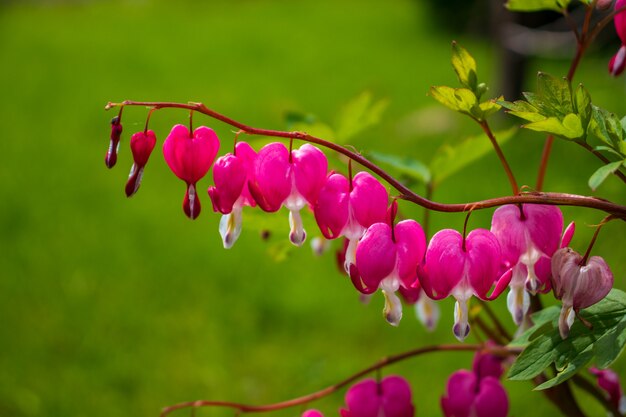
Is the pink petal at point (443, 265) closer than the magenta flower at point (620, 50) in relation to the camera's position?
Yes

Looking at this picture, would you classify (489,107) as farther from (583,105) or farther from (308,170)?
(308,170)

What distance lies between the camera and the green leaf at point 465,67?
851 millimetres

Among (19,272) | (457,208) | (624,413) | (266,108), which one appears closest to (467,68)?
(457,208)

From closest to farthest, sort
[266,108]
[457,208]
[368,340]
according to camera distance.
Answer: [457,208] → [368,340] → [266,108]

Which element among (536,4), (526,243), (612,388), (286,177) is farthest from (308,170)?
(612,388)

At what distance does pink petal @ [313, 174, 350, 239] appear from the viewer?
88 centimetres

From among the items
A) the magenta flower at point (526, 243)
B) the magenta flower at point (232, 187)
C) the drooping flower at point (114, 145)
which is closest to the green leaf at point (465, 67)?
the magenta flower at point (526, 243)

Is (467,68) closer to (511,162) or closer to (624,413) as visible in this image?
(624,413)

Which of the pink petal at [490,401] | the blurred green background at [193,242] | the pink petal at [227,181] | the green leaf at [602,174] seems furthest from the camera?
the blurred green background at [193,242]

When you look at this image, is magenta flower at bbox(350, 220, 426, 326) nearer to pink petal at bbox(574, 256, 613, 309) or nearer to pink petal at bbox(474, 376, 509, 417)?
pink petal at bbox(574, 256, 613, 309)

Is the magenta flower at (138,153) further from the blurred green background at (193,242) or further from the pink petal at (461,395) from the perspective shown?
the pink petal at (461,395)

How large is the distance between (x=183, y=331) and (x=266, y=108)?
248 cm

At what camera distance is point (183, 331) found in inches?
112

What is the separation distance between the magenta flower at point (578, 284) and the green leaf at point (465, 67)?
0.64 feet
